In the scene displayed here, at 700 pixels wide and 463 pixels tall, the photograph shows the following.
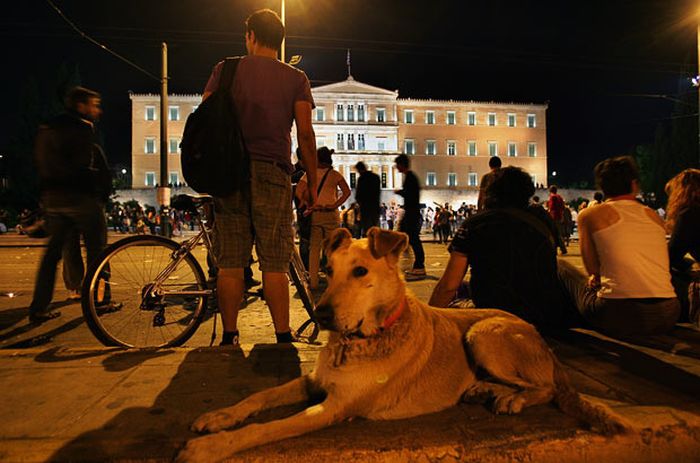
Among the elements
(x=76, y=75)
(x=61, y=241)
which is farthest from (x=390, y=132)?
(x=61, y=241)

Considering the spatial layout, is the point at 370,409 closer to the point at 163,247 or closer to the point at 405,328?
the point at 405,328

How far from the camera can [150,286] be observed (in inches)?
151

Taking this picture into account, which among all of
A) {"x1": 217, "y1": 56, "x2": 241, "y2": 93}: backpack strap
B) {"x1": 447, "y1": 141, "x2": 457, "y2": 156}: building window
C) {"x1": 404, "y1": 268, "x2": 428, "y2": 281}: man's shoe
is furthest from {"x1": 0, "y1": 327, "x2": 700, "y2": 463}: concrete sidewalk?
{"x1": 447, "y1": 141, "x2": 457, "y2": 156}: building window

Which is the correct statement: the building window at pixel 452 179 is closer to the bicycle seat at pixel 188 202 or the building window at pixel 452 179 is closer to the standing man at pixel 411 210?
the standing man at pixel 411 210

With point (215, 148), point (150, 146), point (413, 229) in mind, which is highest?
point (150, 146)

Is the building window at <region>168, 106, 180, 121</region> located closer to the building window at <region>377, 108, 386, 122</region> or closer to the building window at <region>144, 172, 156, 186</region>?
the building window at <region>144, 172, 156, 186</region>

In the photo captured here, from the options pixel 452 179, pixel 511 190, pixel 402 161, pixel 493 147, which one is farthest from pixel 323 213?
pixel 493 147

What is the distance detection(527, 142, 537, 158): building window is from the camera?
→ 277ft

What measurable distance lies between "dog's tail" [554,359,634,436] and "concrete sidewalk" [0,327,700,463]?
4cm

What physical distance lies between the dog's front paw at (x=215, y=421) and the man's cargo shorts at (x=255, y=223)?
1.46 m

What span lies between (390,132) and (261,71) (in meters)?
78.0

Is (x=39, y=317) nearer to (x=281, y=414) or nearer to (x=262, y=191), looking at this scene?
(x=262, y=191)

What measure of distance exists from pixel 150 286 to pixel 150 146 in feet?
257

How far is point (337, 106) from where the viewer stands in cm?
7869
